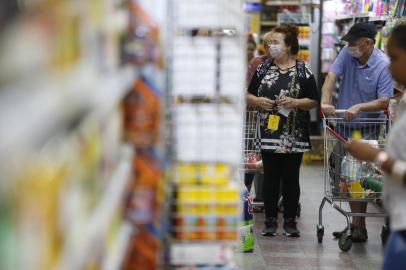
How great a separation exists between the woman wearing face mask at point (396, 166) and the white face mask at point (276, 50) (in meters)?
2.99

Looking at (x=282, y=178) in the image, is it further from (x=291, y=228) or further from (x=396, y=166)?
(x=396, y=166)

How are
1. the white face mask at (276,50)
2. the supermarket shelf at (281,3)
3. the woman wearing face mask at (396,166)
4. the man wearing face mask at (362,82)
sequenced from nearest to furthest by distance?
the woman wearing face mask at (396,166) → the man wearing face mask at (362,82) → the white face mask at (276,50) → the supermarket shelf at (281,3)

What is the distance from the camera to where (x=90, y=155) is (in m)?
1.57

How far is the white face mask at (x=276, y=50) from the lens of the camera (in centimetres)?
584

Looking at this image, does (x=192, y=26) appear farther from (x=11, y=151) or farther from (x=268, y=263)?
(x=268, y=263)

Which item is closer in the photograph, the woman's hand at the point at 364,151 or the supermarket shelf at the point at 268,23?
the woman's hand at the point at 364,151

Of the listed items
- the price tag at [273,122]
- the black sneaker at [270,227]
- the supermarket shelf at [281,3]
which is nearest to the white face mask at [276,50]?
the price tag at [273,122]

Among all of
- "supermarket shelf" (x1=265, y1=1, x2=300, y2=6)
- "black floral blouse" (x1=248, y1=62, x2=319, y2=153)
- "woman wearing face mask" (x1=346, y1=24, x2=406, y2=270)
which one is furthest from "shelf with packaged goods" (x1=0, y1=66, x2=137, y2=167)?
"supermarket shelf" (x1=265, y1=1, x2=300, y2=6)

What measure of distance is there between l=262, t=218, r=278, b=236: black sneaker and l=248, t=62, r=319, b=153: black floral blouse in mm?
623

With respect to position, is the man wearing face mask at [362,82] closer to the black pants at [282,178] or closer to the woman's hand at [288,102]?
the woman's hand at [288,102]

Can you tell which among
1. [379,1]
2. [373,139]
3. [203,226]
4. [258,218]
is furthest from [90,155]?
[379,1]

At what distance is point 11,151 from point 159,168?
122 centimetres

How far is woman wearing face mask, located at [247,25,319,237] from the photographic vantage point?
5.77m

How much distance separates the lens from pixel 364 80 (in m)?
5.86
